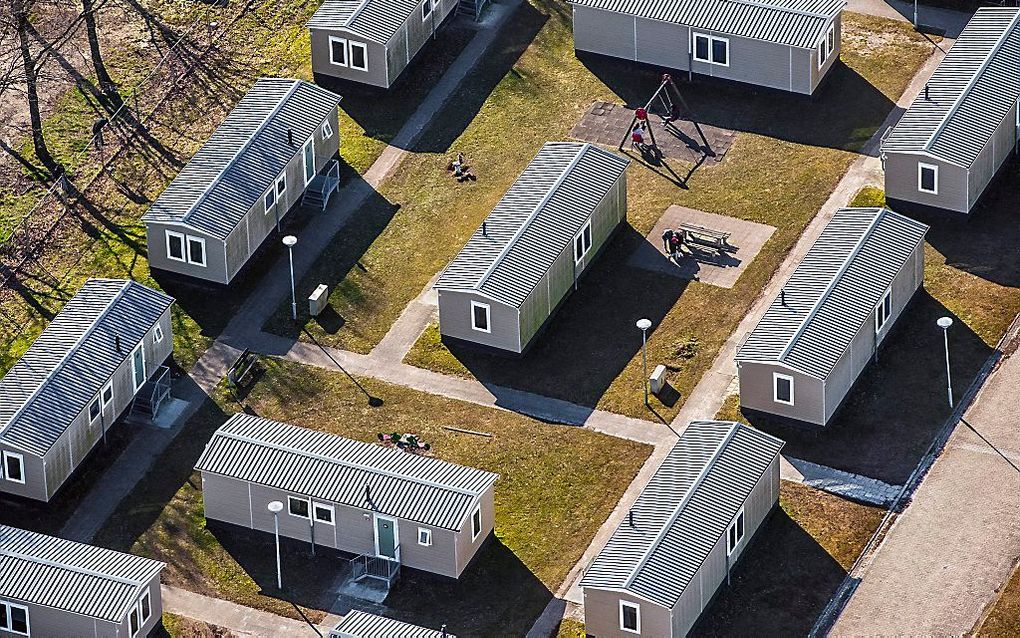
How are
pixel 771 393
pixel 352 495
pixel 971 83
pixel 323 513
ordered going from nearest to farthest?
pixel 352 495
pixel 323 513
pixel 771 393
pixel 971 83

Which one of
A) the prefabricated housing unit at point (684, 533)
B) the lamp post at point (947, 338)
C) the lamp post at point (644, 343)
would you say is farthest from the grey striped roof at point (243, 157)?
the lamp post at point (947, 338)

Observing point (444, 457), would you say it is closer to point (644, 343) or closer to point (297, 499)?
point (297, 499)

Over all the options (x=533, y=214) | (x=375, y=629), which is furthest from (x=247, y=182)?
(x=375, y=629)

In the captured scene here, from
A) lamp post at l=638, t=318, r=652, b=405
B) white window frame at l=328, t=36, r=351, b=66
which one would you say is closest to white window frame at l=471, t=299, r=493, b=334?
lamp post at l=638, t=318, r=652, b=405

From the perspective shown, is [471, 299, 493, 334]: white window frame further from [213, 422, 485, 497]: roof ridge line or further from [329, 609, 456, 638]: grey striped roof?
[329, 609, 456, 638]: grey striped roof

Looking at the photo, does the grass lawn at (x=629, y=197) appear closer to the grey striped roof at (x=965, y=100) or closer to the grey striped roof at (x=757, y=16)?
the grey striped roof at (x=757, y=16)

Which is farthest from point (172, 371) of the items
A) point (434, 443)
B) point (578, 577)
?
point (578, 577)
